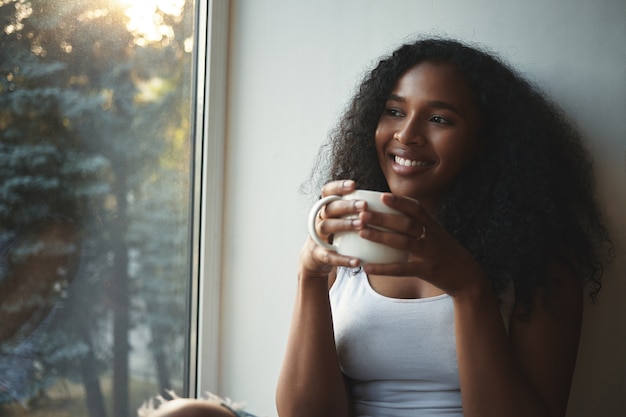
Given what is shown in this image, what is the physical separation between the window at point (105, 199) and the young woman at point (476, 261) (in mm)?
413

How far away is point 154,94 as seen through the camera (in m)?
1.54

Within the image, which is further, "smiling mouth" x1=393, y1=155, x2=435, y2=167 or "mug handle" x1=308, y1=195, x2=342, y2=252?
"smiling mouth" x1=393, y1=155, x2=435, y2=167

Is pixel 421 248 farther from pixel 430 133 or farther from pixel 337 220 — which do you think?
pixel 430 133

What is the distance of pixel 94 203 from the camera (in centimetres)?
138

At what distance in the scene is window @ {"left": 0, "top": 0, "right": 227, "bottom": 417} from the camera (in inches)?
47.7

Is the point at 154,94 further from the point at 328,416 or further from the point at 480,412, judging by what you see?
the point at 480,412

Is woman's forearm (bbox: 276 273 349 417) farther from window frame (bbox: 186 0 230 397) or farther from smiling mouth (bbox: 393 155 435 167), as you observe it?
window frame (bbox: 186 0 230 397)

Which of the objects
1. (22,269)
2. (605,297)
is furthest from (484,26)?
(22,269)

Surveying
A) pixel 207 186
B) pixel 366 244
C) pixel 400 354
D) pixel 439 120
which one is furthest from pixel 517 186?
pixel 207 186

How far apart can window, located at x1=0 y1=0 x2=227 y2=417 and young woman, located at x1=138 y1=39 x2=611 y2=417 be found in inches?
16.3

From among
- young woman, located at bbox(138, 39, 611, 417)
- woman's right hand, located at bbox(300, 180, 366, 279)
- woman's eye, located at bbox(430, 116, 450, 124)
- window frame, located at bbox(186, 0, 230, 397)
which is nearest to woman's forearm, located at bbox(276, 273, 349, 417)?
young woman, located at bbox(138, 39, 611, 417)

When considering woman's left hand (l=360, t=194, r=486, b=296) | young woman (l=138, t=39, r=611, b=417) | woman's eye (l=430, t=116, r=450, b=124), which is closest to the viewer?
woman's left hand (l=360, t=194, r=486, b=296)

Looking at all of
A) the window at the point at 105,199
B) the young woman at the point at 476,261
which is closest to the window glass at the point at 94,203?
the window at the point at 105,199

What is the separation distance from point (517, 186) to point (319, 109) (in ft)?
1.75
